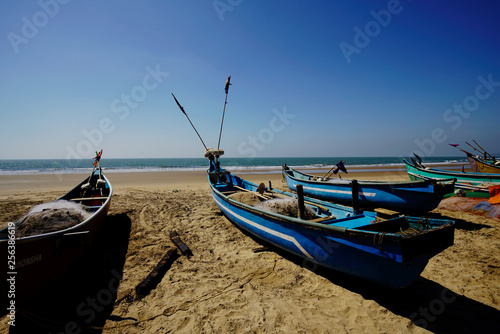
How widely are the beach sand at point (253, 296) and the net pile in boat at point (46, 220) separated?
1.00 m

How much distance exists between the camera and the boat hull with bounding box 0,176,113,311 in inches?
109

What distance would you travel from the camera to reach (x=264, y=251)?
5.29 metres

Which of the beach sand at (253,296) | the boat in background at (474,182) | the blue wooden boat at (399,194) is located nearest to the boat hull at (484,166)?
the boat in background at (474,182)

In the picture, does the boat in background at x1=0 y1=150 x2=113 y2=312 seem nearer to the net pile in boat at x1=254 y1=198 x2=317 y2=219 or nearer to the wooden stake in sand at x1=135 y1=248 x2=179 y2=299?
the wooden stake in sand at x1=135 y1=248 x2=179 y2=299

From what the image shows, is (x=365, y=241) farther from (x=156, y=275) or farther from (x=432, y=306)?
(x=156, y=275)

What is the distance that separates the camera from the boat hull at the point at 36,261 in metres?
2.76

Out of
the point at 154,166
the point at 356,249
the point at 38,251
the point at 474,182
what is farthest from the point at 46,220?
the point at 154,166

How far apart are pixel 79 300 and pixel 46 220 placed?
1872 millimetres

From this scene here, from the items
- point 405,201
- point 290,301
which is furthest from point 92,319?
point 405,201

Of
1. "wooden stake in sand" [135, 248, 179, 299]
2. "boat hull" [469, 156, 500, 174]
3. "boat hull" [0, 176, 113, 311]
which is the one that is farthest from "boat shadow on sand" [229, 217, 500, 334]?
"boat hull" [469, 156, 500, 174]

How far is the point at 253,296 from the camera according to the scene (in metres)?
3.65

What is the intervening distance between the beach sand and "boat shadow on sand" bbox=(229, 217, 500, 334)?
0.01 metres

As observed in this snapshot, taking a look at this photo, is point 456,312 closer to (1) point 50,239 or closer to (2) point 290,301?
(2) point 290,301

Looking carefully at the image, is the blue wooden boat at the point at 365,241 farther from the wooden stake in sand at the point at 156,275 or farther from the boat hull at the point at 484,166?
the boat hull at the point at 484,166
